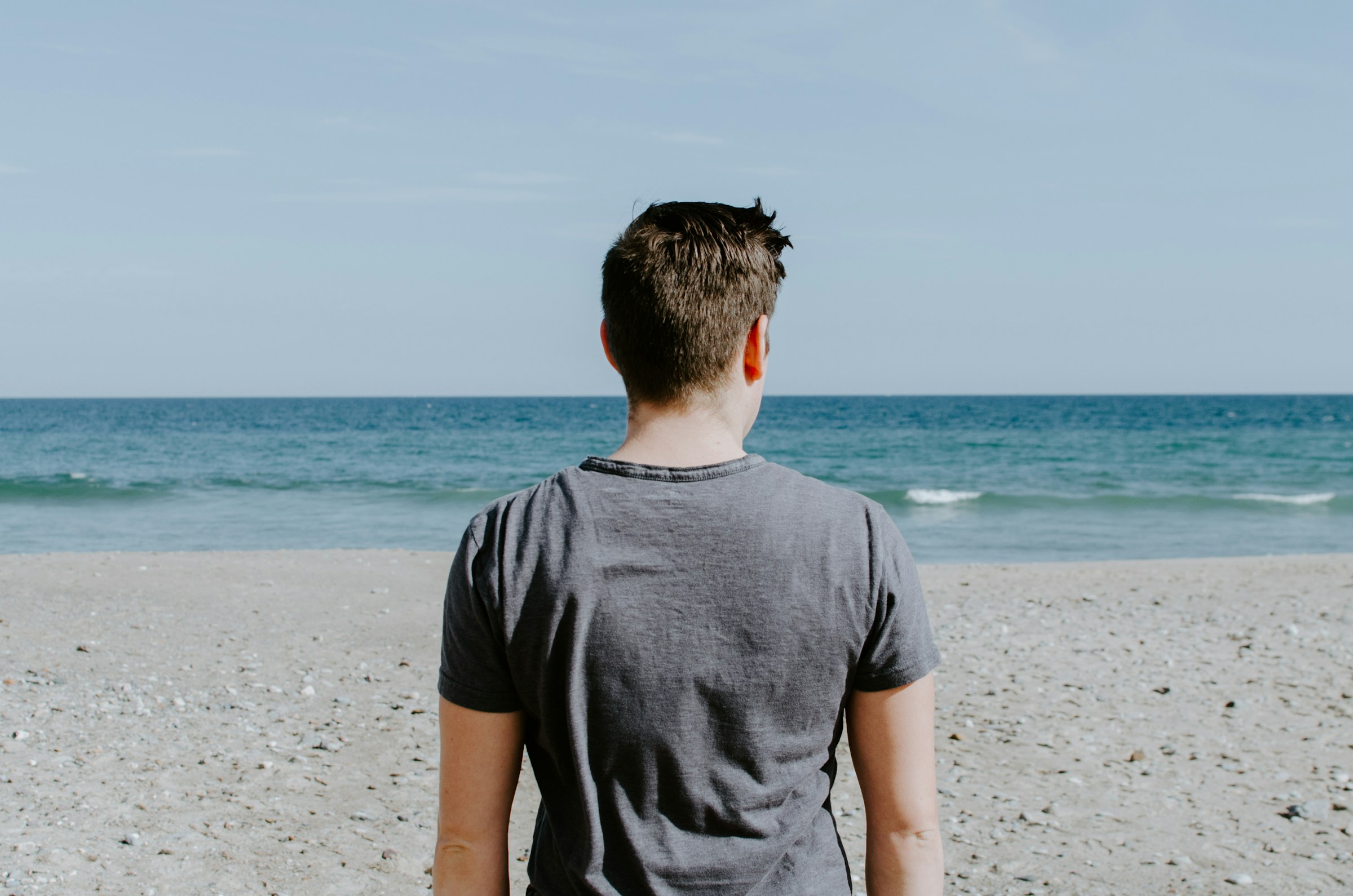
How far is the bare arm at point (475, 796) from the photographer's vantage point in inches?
57.7

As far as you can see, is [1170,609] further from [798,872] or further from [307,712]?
[798,872]

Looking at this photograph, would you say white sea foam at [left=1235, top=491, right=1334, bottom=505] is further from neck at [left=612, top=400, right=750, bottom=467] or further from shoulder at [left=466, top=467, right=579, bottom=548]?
shoulder at [left=466, top=467, right=579, bottom=548]

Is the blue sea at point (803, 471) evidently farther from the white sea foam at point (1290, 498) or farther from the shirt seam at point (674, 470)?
the shirt seam at point (674, 470)

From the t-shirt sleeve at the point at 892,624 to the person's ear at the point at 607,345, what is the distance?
0.46m

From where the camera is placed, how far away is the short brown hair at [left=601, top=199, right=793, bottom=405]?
1.43 metres

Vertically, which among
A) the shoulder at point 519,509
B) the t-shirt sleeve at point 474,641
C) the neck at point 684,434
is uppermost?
the neck at point 684,434

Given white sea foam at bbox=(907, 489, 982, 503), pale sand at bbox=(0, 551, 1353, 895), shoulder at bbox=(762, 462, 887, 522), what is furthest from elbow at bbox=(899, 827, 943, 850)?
white sea foam at bbox=(907, 489, 982, 503)

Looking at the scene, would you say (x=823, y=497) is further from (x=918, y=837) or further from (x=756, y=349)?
(x=918, y=837)

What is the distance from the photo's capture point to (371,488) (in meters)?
26.4

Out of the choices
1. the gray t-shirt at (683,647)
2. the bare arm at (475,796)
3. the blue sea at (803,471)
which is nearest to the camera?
the gray t-shirt at (683,647)

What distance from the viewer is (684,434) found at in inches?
56.2

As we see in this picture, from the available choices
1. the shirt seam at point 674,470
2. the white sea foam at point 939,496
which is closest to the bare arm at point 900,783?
the shirt seam at point 674,470

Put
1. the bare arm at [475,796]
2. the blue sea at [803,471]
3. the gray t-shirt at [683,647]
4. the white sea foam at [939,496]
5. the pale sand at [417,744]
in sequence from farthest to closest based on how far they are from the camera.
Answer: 1. the white sea foam at [939,496]
2. the blue sea at [803,471]
3. the pale sand at [417,744]
4. the bare arm at [475,796]
5. the gray t-shirt at [683,647]

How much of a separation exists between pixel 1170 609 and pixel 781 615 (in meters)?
9.74
